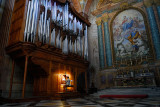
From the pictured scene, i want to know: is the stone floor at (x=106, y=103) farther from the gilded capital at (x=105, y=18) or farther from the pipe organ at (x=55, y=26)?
the gilded capital at (x=105, y=18)

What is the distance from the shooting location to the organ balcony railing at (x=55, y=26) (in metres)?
7.35

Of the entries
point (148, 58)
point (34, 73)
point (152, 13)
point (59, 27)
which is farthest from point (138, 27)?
point (34, 73)

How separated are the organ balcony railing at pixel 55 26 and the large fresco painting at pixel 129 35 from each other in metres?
3.02

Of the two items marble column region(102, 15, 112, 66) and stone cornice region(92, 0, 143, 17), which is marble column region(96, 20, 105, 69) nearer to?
marble column region(102, 15, 112, 66)

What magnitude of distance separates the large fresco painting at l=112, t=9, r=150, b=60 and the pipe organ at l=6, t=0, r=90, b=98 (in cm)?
348

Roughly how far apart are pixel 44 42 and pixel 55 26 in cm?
203

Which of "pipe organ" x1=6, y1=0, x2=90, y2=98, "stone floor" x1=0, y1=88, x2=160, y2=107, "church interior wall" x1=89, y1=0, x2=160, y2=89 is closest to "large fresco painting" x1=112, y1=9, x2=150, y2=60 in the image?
"church interior wall" x1=89, y1=0, x2=160, y2=89

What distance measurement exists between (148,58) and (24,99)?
29.3ft

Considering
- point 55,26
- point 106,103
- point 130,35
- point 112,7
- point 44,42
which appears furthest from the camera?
point 112,7

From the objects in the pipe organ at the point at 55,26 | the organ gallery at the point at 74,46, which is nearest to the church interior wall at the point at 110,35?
the organ gallery at the point at 74,46

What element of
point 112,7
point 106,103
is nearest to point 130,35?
point 112,7

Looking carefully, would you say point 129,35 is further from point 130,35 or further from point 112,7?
point 112,7

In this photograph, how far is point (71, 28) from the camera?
11.1m

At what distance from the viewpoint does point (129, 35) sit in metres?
11.2
